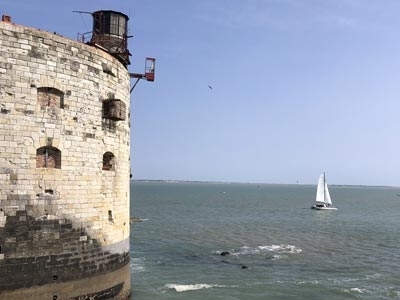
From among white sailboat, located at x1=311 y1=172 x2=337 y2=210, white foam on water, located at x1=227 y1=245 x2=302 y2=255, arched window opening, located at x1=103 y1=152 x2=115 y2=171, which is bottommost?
white foam on water, located at x1=227 y1=245 x2=302 y2=255

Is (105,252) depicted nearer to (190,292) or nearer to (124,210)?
(124,210)

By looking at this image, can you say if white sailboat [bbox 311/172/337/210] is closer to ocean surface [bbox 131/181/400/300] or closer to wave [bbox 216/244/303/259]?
ocean surface [bbox 131/181/400/300]

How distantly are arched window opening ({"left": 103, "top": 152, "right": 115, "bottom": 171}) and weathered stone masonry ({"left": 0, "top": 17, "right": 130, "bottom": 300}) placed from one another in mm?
41

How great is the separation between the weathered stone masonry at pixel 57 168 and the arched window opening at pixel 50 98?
A: 34 mm

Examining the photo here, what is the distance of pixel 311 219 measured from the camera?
6988 centimetres

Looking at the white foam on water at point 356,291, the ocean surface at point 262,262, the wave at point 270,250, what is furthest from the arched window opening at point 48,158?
the wave at point 270,250

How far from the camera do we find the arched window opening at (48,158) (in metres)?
16.3

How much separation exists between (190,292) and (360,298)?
874 cm

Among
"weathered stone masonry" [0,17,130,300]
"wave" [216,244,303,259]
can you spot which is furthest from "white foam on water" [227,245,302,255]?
"weathered stone masonry" [0,17,130,300]

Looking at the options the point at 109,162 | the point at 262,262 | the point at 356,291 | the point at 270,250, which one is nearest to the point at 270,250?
the point at 270,250

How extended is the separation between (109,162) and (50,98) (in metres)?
3.96

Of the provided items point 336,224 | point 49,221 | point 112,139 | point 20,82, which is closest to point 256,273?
point 112,139

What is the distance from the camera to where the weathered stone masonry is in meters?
15.4

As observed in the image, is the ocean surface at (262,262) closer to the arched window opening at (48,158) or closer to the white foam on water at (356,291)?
the white foam on water at (356,291)
